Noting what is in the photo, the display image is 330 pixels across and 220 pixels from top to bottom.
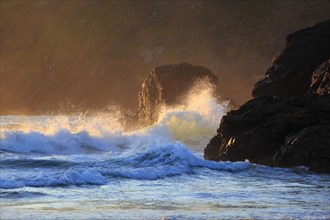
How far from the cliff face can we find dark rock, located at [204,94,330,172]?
1112 inches

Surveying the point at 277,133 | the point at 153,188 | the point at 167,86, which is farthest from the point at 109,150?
the point at 167,86

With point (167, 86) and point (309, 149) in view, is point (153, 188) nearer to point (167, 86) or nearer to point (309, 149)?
point (309, 149)

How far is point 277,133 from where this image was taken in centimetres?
2736

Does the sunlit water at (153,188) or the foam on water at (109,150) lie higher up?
the foam on water at (109,150)

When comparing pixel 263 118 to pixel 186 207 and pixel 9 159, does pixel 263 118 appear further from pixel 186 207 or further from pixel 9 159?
pixel 186 207

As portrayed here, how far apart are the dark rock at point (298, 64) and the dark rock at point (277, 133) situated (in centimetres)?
591

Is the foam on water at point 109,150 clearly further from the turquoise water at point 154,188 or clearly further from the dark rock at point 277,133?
the dark rock at point 277,133

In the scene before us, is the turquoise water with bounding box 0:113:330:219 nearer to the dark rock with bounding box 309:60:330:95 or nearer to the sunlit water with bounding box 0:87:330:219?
the sunlit water with bounding box 0:87:330:219

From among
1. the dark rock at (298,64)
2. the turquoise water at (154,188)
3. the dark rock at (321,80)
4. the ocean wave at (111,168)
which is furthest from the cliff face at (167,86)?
the ocean wave at (111,168)

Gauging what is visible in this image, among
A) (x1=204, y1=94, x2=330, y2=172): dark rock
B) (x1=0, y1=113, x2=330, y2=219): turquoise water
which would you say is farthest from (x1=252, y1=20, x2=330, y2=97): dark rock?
(x1=0, y1=113, x2=330, y2=219): turquoise water

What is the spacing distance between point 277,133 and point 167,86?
1310 inches

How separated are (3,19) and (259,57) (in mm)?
59912

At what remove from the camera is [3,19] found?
16988cm

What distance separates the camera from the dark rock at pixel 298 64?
3503 cm
